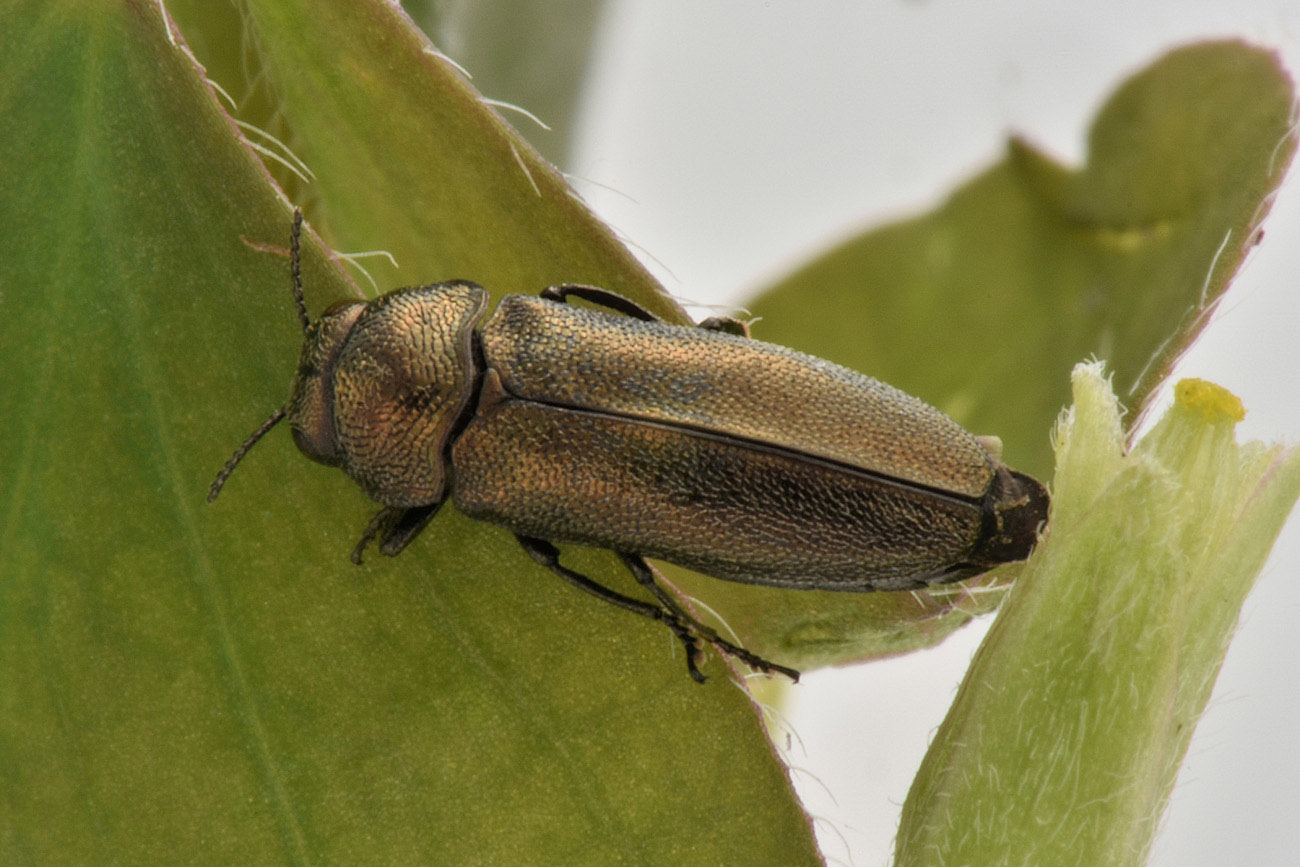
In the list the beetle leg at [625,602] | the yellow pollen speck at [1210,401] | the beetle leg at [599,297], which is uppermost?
the yellow pollen speck at [1210,401]

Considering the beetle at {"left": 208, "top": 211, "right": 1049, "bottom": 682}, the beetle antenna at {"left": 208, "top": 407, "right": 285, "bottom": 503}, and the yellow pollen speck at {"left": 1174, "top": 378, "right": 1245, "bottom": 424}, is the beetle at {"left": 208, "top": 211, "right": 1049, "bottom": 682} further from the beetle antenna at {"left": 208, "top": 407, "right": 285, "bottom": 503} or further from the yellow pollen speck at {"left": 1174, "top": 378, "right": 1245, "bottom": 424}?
the yellow pollen speck at {"left": 1174, "top": 378, "right": 1245, "bottom": 424}

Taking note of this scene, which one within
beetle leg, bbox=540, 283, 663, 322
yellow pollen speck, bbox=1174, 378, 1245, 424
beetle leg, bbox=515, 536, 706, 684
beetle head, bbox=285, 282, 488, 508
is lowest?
beetle head, bbox=285, 282, 488, 508

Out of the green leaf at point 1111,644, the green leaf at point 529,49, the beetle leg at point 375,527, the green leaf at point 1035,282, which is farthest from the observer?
the green leaf at point 529,49

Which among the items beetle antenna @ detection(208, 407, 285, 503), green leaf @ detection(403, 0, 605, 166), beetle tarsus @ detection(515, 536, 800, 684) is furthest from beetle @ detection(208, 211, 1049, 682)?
green leaf @ detection(403, 0, 605, 166)

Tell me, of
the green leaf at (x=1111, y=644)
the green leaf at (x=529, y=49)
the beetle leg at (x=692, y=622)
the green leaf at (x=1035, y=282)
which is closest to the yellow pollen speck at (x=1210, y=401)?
the green leaf at (x=1111, y=644)

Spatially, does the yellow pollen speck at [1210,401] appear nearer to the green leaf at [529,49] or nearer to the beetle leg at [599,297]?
the beetle leg at [599,297]

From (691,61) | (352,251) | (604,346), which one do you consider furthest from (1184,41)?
(691,61)
